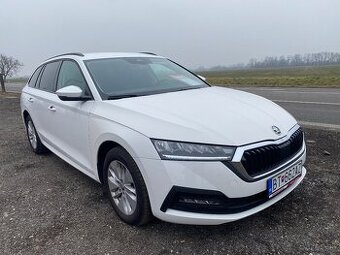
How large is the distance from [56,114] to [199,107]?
207 cm

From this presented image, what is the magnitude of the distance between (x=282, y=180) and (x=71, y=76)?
108 inches

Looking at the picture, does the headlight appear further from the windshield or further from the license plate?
the windshield

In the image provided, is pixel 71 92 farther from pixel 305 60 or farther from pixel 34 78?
pixel 305 60

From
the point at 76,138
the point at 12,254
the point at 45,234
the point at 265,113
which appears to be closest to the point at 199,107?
the point at 265,113

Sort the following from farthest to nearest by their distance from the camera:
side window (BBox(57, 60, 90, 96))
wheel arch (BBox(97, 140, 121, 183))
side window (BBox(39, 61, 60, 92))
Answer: side window (BBox(39, 61, 60, 92)) < side window (BBox(57, 60, 90, 96)) < wheel arch (BBox(97, 140, 121, 183))

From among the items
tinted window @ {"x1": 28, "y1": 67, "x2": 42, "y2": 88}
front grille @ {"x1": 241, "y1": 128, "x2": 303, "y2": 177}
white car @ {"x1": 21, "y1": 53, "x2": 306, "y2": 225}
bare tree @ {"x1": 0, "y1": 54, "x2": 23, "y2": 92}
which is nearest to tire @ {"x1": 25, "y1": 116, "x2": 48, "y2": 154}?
tinted window @ {"x1": 28, "y1": 67, "x2": 42, "y2": 88}

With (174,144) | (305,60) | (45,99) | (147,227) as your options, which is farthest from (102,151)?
(305,60)

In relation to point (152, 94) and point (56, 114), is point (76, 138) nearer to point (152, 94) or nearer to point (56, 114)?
point (56, 114)

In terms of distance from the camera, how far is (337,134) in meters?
5.68

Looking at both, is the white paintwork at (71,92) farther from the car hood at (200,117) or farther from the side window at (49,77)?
the side window at (49,77)

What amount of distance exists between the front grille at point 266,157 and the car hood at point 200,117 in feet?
0.28

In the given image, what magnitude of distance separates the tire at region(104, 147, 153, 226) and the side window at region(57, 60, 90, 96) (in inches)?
34.8

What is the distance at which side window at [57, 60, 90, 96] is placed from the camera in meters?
3.68

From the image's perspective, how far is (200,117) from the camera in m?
2.75
